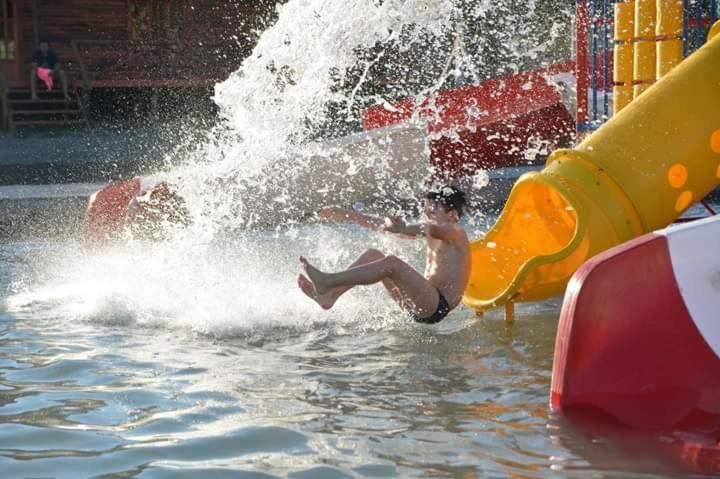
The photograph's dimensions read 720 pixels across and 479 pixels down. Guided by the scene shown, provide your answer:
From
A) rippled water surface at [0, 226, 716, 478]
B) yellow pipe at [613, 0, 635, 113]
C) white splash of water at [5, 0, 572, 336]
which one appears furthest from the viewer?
yellow pipe at [613, 0, 635, 113]

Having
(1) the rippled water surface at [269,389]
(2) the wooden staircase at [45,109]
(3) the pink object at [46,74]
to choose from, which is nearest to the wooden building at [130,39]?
(2) the wooden staircase at [45,109]

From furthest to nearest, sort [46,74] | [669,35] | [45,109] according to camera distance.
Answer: [45,109] < [46,74] < [669,35]

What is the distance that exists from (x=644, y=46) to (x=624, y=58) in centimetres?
20

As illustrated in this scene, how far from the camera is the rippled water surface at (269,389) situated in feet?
14.9

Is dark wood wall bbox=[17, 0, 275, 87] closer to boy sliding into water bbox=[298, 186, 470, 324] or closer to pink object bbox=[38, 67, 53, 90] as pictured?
pink object bbox=[38, 67, 53, 90]

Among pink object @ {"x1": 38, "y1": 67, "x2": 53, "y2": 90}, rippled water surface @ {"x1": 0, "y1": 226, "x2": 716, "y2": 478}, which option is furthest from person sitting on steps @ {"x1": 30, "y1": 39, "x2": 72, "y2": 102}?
rippled water surface @ {"x1": 0, "y1": 226, "x2": 716, "y2": 478}

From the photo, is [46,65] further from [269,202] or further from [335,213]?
[335,213]

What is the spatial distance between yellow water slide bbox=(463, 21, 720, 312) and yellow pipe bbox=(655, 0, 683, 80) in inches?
19.5

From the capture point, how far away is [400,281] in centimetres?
664

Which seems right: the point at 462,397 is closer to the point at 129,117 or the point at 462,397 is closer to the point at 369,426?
the point at 369,426

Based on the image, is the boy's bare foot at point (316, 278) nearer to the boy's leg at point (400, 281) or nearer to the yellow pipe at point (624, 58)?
the boy's leg at point (400, 281)

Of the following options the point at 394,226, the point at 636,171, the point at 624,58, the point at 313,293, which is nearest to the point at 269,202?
the point at 624,58

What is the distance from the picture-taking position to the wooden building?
21.0 metres

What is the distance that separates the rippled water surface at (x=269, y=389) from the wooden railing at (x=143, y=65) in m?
12.8
